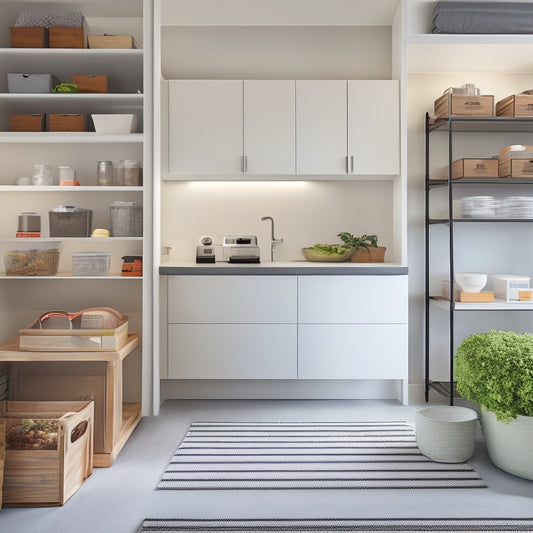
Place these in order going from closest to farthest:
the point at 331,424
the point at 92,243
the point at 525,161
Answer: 1. the point at 331,424
2. the point at 525,161
3. the point at 92,243

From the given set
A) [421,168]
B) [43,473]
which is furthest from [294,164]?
[43,473]

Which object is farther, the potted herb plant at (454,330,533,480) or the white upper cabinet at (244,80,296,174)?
the white upper cabinet at (244,80,296,174)

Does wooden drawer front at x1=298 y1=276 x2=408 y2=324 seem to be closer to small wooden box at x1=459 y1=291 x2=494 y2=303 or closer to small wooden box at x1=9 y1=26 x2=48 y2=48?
small wooden box at x1=459 y1=291 x2=494 y2=303

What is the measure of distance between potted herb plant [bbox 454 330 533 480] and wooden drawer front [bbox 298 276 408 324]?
0.97m

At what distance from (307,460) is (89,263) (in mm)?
1797

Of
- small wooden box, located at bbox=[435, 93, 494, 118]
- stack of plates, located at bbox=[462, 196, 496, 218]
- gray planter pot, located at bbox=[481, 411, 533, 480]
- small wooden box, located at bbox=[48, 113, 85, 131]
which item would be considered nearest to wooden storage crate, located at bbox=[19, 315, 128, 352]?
small wooden box, located at bbox=[48, 113, 85, 131]

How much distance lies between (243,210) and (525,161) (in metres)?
1.92

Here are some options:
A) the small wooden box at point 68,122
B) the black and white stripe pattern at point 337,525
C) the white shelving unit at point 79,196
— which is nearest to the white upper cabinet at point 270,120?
the white shelving unit at point 79,196

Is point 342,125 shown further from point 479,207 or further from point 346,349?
point 346,349

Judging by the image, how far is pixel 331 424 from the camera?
3303mm

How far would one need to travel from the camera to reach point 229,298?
140 inches

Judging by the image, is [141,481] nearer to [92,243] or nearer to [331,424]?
[331,424]

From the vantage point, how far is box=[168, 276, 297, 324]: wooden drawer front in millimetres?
3562

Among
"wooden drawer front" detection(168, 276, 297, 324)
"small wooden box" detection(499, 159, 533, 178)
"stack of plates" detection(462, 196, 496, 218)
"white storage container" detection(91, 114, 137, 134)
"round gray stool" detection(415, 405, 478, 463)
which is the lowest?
"round gray stool" detection(415, 405, 478, 463)
